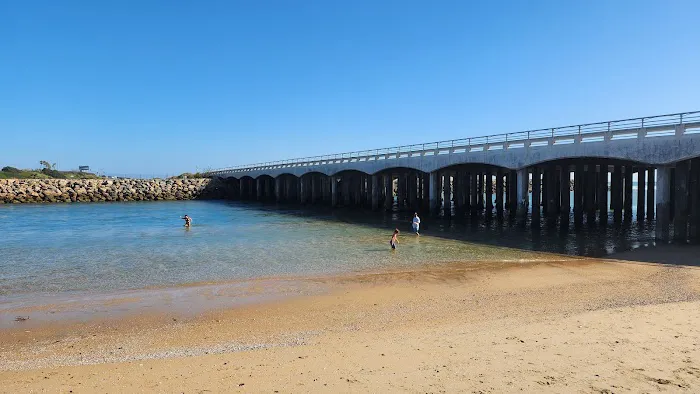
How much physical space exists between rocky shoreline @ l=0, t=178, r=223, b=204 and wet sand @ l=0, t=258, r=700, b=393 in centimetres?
6537

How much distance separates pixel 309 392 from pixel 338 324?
3369mm

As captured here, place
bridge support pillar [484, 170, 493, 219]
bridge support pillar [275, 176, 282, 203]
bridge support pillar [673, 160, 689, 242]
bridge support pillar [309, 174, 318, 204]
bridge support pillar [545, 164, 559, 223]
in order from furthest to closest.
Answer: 1. bridge support pillar [275, 176, 282, 203]
2. bridge support pillar [309, 174, 318, 204]
3. bridge support pillar [484, 170, 493, 219]
4. bridge support pillar [545, 164, 559, 223]
5. bridge support pillar [673, 160, 689, 242]

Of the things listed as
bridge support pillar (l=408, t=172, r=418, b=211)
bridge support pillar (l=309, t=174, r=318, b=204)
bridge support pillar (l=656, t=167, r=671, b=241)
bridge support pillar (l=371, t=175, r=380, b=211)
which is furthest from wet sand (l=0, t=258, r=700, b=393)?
bridge support pillar (l=309, t=174, r=318, b=204)

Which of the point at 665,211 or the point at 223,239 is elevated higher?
the point at 665,211

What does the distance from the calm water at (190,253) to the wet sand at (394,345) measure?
4294mm

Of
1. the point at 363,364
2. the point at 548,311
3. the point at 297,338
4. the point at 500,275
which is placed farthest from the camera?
the point at 500,275

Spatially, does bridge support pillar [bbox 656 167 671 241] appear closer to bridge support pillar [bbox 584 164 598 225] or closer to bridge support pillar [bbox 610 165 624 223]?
bridge support pillar [bbox 584 164 598 225]

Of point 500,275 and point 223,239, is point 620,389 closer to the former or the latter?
point 500,275

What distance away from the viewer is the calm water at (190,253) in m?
14.0

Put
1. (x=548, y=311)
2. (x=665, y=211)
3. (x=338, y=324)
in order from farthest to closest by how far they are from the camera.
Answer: (x=665, y=211) < (x=548, y=311) < (x=338, y=324)

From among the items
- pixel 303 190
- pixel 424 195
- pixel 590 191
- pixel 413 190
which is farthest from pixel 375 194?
pixel 590 191

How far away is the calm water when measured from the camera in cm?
1401

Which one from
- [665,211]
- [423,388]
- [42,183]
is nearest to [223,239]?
[423,388]

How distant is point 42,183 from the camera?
6575 centimetres
